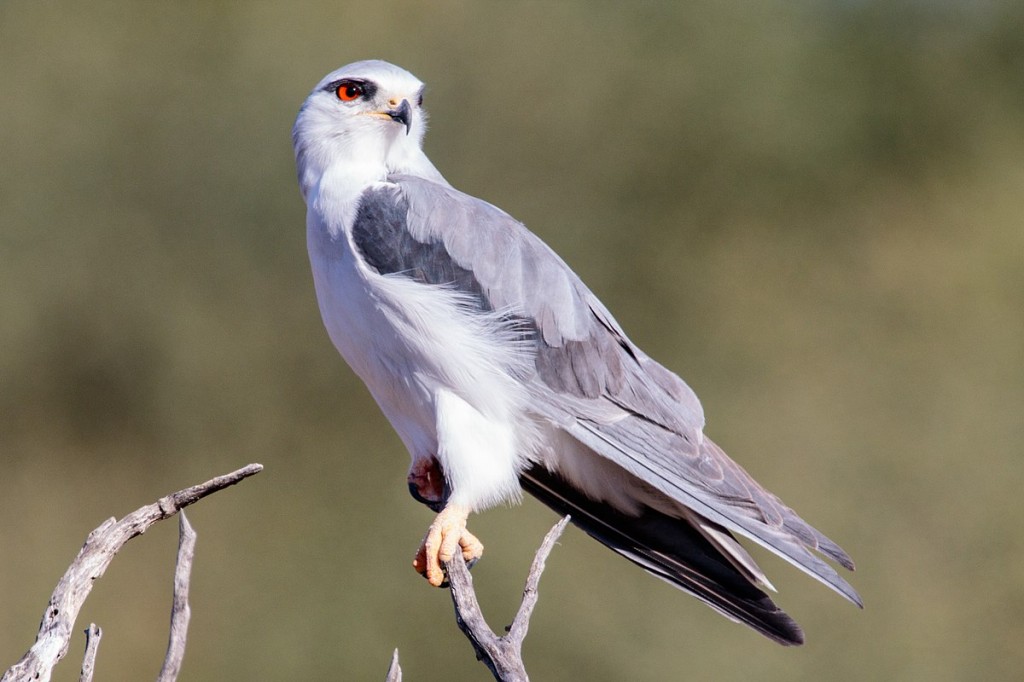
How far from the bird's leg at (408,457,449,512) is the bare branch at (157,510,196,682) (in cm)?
120

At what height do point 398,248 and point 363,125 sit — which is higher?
point 363,125

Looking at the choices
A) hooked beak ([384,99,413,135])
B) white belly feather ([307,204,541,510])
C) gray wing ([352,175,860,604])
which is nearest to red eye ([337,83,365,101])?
hooked beak ([384,99,413,135])

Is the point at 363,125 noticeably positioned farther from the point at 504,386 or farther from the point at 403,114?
the point at 504,386

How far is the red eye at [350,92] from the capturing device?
11.9ft

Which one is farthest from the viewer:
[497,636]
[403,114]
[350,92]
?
[350,92]

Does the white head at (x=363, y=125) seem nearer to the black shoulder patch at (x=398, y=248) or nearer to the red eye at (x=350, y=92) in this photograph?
the red eye at (x=350, y=92)

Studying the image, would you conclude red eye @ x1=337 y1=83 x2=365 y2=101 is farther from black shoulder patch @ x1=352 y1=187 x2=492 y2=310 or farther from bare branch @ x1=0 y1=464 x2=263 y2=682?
bare branch @ x1=0 y1=464 x2=263 y2=682

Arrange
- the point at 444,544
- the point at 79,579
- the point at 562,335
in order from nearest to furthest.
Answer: the point at 79,579 → the point at 444,544 → the point at 562,335

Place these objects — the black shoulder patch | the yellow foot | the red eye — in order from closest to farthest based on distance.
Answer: the yellow foot
the black shoulder patch
the red eye

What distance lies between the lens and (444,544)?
309 centimetres

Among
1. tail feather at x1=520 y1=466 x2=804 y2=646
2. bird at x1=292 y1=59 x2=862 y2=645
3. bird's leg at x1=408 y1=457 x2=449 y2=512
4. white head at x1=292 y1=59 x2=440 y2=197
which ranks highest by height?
white head at x1=292 y1=59 x2=440 y2=197

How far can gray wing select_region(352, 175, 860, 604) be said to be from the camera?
320 centimetres

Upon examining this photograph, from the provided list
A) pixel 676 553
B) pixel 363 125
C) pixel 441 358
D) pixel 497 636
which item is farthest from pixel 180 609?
pixel 363 125

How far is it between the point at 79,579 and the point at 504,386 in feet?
4.12
